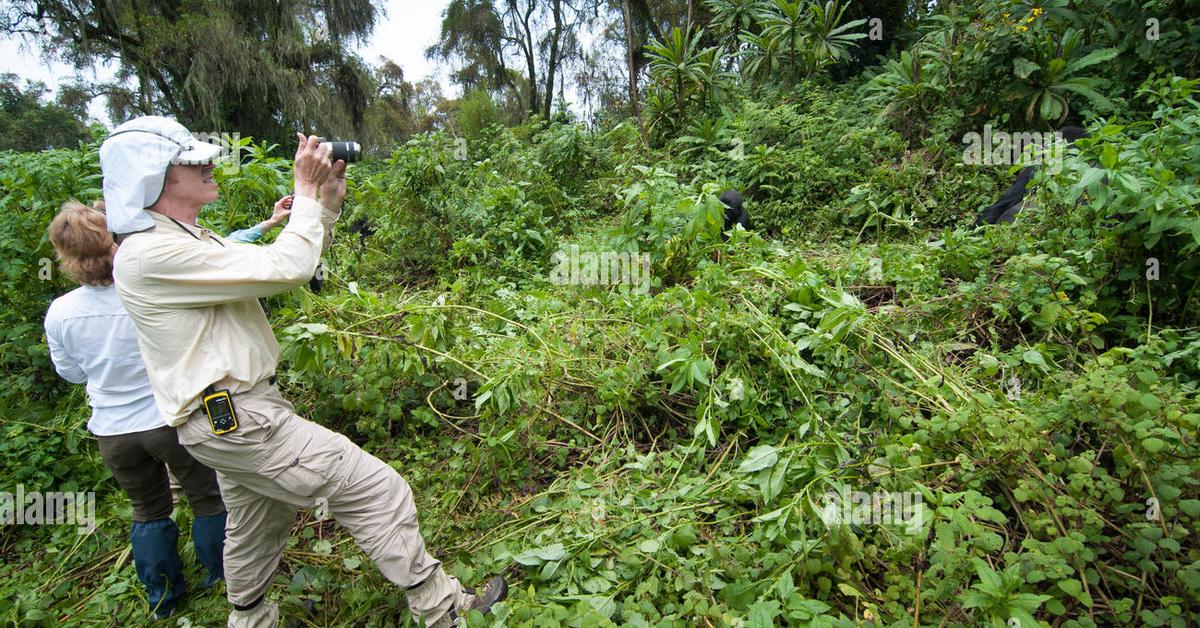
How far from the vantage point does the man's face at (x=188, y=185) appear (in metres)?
1.83

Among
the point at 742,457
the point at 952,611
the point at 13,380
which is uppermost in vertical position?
the point at 13,380

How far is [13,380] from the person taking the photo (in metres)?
3.35

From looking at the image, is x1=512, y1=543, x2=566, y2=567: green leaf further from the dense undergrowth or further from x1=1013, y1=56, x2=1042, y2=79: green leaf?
x1=1013, y1=56, x2=1042, y2=79: green leaf

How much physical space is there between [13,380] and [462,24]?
16.2m

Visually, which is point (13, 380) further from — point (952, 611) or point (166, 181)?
point (952, 611)

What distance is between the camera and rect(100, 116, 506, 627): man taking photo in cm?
171

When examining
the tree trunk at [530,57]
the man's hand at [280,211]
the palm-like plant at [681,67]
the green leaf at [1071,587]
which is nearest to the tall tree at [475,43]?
the tree trunk at [530,57]

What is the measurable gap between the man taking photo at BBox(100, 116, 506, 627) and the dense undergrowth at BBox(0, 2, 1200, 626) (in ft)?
1.56

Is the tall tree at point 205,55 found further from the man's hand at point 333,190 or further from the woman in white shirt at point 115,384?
the man's hand at point 333,190

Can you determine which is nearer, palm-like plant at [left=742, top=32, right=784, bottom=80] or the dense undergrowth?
the dense undergrowth

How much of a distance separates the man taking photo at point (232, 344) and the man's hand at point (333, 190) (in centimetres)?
2

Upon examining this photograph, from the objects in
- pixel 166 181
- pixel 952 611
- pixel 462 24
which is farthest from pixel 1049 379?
pixel 462 24

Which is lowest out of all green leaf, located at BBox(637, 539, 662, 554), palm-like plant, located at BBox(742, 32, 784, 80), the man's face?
green leaf, located at BBox(637, 539, 662, 554)

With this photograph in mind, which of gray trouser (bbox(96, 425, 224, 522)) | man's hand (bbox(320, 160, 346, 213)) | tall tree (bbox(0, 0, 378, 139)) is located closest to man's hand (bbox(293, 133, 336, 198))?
man's hand (bbox(320, 160, 346, 213))
